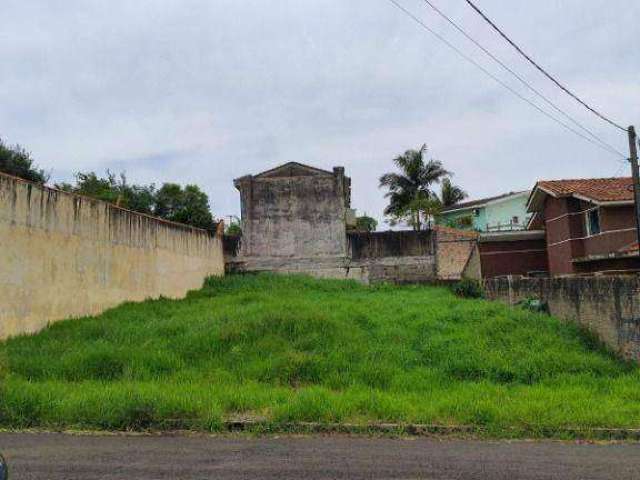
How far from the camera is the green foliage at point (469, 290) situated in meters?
19.2

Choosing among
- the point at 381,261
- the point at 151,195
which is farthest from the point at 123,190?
the point at 381,261

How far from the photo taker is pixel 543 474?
5141 millimetres

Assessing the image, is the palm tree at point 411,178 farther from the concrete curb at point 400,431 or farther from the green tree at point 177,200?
the concrete curb at point 400,431

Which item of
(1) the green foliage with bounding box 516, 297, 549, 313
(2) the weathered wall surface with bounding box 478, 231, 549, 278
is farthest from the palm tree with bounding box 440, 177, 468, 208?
(1) the green foliage with bounding box 516, 297, 549, 313

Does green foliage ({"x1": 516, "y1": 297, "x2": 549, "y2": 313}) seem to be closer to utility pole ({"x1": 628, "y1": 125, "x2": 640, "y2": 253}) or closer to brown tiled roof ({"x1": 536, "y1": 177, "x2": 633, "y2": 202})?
utility pole ({"x1": 628, "y1": 125, "x2": 640, "y2": 253})

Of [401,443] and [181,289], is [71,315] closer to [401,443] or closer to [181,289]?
[181,289]

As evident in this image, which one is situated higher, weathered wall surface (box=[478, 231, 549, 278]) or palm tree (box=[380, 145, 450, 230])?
palm tree (box=[380, 145, 450, 230])

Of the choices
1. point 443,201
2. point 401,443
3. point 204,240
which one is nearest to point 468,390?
point 401,443

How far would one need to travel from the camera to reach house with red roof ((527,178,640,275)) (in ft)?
60.6

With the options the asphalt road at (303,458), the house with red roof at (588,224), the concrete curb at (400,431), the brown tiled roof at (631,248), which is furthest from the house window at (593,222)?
the asphalt road at (303,458)

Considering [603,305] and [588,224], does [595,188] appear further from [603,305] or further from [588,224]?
[603,305]

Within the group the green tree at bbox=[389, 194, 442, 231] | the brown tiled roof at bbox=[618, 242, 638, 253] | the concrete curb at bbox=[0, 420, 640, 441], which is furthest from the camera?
the green tree at bbox=[389, 194, 442, 231]

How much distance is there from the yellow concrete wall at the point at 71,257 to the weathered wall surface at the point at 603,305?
10.8 m

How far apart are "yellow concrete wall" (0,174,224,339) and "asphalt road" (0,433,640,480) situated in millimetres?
5008
